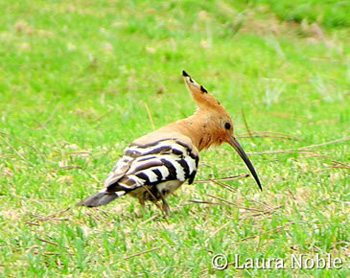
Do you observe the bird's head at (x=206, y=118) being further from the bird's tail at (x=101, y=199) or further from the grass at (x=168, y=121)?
the bird's tail at (x=101, y=199)

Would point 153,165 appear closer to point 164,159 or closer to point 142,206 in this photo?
point 164,159

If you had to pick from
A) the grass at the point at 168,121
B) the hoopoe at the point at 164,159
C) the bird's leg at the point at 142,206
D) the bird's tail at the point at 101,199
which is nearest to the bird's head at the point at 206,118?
the hoopoe at the point at 164,159

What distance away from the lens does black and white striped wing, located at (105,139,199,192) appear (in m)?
4.31

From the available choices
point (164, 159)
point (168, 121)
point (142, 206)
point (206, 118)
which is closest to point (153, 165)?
point (164, 159)

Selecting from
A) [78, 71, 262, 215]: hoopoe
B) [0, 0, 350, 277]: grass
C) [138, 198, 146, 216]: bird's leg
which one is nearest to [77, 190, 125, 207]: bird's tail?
[78, 71, 262, 215]: hoopoe

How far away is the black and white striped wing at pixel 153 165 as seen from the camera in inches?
170

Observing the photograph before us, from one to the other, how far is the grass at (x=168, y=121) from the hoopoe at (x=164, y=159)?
0.59 ft

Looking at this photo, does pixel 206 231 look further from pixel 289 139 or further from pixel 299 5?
pixel 299 5

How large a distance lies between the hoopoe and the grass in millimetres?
180

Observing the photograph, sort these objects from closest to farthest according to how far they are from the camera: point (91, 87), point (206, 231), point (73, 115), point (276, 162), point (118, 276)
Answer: point (118, 276) → point (206, 231) → point (276, 162) → point (73, 115) → point (91, 87)

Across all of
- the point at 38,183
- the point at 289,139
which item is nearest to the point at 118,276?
the point at 38,183

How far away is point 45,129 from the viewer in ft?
23.6

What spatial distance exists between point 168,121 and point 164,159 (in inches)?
134

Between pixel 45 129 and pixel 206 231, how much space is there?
10.9ft
